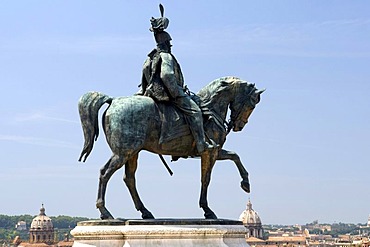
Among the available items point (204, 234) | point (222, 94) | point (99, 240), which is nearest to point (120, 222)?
point (99, 240)

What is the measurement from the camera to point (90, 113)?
19.8 meters

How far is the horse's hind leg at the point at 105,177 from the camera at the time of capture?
63.5 ft

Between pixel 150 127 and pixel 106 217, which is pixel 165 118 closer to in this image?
pixel 150 127

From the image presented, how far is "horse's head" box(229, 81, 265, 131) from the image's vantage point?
2084cm

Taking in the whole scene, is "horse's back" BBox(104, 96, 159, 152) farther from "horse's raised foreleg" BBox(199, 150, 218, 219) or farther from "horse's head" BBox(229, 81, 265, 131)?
"horse's head" BBox(229, 81, 265, 131)

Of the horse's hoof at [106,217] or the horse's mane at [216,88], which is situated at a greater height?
the horse's mane at [216,88]

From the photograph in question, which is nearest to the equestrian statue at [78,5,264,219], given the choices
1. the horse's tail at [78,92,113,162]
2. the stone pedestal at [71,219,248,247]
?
the horse's tail at [78,92,113,162]

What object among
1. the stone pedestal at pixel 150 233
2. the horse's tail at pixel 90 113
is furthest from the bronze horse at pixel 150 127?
the stone pedestal at pixel 150 233

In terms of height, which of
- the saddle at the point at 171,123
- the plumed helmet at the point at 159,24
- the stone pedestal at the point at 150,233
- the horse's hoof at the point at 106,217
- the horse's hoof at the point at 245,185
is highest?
the plumed helmet at the point at 159,24

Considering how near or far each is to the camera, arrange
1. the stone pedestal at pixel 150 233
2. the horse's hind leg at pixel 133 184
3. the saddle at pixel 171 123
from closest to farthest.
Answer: the stone pedestal at pixel 150 233, the saddle at pixel 171 123, the horse's hind leg at pixel 133 184

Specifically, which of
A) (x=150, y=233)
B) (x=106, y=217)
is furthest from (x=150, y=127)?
(x=150, y=233)

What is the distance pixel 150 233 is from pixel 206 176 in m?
2.28

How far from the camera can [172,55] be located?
67.5 feet

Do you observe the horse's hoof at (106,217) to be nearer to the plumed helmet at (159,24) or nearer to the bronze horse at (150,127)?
the bronze horse at (150,127)
